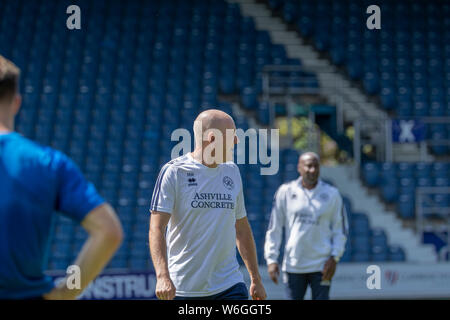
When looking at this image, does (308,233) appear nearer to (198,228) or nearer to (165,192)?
(198,228)

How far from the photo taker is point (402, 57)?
16328 millimetres

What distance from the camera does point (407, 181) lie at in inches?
528

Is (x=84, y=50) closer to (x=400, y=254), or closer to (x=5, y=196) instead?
(x=400, y=254)

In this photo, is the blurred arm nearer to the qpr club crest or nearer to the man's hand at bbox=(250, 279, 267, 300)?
the qpr club crest

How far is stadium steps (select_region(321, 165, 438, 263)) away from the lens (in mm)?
12688

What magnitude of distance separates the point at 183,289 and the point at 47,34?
1302 centimetres

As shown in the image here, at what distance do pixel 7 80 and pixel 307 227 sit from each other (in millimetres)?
4789

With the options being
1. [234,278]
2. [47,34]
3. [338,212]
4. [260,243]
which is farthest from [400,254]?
[47,34]

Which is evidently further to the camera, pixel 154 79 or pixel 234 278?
pixel 154 79

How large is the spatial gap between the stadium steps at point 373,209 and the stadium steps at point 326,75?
5.31 feet

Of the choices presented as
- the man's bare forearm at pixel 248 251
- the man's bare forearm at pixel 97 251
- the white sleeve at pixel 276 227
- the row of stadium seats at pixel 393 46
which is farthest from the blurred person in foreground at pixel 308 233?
the row of stadium seats at pixel 393 46

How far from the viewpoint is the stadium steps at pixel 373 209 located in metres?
12.7

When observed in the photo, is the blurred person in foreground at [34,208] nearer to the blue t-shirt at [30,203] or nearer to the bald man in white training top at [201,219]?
the blue t-shirt at [30,203]

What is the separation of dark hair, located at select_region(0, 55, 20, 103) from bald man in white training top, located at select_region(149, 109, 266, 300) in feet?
6.73
